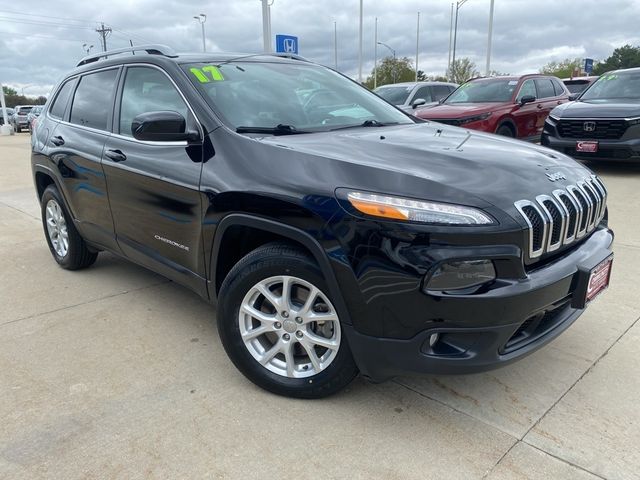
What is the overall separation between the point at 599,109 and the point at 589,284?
6761 mm

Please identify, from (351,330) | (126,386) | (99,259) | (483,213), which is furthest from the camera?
(99,259)

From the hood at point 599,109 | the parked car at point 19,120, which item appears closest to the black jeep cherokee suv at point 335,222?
the hood at point 599,109

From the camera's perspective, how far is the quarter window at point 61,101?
4453 millimetres

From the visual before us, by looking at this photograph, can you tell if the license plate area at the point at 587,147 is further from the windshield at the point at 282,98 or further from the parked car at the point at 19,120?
the parked car at the point at 19,120

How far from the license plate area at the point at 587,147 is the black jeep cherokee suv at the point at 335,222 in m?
5.51

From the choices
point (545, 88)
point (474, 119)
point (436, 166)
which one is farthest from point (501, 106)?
Result: point (436, 166)

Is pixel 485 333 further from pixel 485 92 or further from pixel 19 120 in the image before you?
pixel 19 120

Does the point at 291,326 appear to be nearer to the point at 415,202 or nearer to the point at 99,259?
the point at 415,202

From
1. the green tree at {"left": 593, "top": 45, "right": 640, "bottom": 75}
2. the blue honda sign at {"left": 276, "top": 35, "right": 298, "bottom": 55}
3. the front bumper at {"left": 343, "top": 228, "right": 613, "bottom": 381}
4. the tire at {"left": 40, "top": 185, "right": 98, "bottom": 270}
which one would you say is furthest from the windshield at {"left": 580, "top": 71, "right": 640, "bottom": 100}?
the green tree at {"left": 593, "top": 45, "right": 640, "bottom": 75}

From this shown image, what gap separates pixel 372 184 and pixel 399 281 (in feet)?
1.35

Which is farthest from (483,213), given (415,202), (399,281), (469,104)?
(469,104)

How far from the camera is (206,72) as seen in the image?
3164 millimetres

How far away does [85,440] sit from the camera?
2.38 metres

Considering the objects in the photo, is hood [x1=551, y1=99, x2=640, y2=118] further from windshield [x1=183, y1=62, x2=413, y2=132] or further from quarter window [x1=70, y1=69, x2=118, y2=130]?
quarter window [x1=70, y1=69, x2=118, y2=130]
